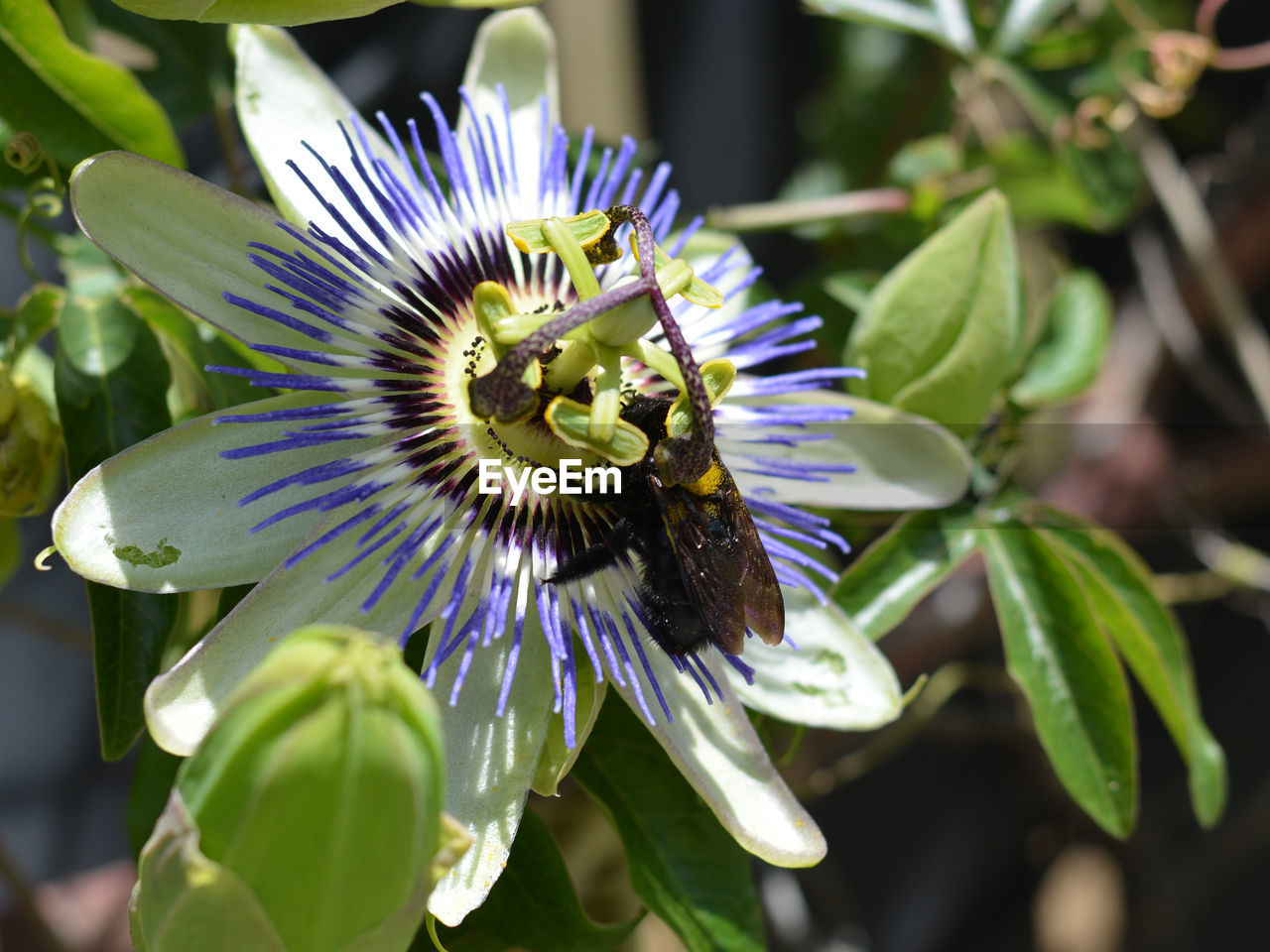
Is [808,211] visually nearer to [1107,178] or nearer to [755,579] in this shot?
[1107,178]

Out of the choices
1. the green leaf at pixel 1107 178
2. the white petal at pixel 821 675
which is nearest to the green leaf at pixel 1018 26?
the green leaf at pixel 1107 178

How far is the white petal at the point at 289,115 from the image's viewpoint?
88cm

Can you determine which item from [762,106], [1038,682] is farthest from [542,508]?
[762,106]

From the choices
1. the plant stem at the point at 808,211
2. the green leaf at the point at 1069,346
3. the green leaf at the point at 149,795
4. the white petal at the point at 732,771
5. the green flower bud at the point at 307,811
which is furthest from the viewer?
the plant stem at the point at 808,211

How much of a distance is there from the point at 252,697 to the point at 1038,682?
2.43ft

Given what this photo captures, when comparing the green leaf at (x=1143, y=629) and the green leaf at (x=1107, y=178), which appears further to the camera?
the green leaf at (x=1107, y=178)

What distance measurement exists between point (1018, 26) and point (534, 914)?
3.98 feet

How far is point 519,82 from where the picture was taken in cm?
105

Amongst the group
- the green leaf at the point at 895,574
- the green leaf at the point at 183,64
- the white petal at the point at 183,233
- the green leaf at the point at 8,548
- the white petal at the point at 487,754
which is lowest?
the green leaf at the point at 895,574

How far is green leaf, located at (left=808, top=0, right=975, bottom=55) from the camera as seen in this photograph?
1.28m

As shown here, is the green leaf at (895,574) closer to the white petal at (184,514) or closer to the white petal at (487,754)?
the white petal at (487,754)

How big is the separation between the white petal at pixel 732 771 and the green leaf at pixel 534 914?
126mm

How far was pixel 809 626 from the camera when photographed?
95 centimetres

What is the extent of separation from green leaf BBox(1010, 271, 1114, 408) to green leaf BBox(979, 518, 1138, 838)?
20cm
